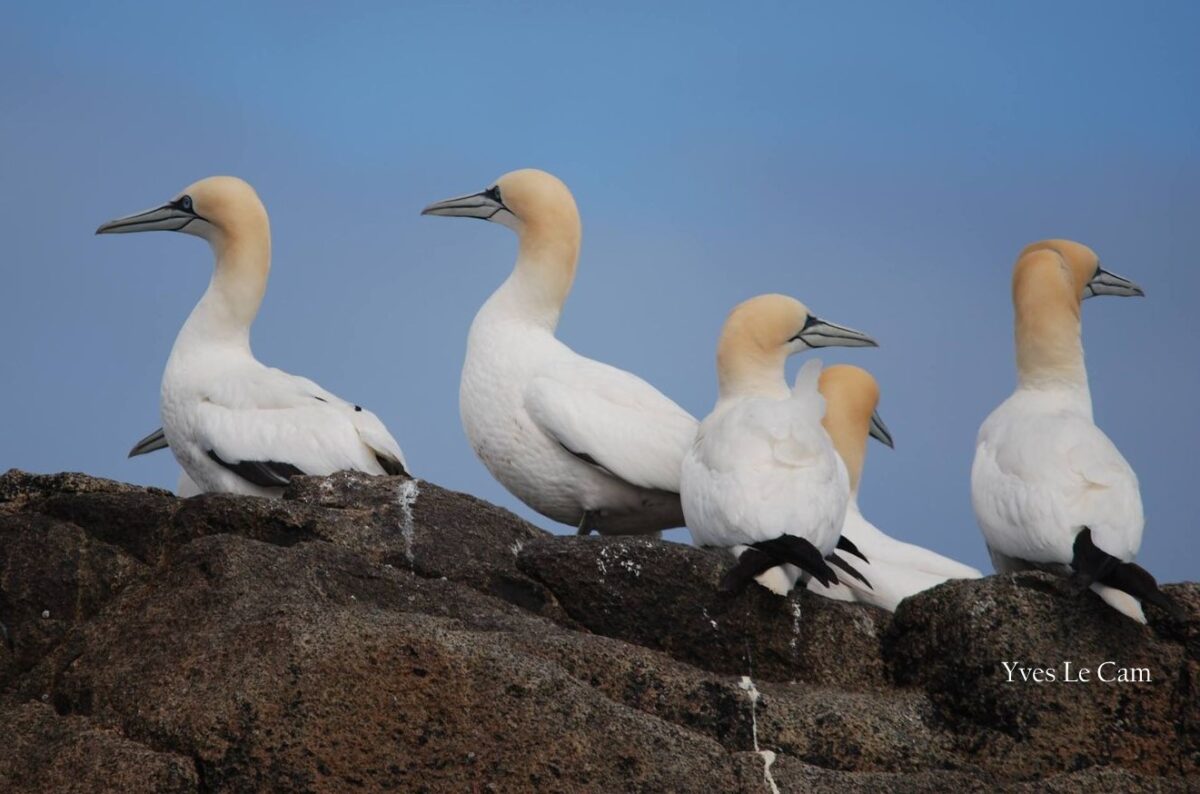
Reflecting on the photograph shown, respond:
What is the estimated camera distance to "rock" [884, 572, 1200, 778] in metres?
5.72

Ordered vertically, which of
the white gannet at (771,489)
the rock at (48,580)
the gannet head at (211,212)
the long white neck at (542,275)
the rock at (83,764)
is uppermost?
the gannet head at (211,212)

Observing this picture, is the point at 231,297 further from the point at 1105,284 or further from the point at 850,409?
the point at 1105,284

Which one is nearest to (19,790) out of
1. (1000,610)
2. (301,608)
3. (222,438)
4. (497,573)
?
(301,608)

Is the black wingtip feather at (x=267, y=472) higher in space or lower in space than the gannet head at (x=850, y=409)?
lower

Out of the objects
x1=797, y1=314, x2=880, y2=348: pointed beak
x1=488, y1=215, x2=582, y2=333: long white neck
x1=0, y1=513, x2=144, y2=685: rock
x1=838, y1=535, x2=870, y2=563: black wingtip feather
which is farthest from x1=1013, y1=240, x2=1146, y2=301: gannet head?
x1=0, y1=513, x2=144, y2=685: rock

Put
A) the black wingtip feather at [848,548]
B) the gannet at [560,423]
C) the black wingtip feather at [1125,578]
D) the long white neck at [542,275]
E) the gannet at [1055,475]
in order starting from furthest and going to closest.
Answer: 1. the long white neck at [542,275]
2. the gannet at [560,423]
3. the black wingtip feather at [848,548]
4. the gannet at [1055,475]
5. the black wingtip feather at [1125,578]

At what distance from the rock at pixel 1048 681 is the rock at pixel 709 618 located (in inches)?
9.1

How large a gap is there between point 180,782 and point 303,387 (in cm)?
443

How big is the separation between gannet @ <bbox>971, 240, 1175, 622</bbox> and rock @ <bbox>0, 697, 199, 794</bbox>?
294 cm

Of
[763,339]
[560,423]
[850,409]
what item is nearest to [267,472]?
[560,423]

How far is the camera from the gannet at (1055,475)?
21.4ft

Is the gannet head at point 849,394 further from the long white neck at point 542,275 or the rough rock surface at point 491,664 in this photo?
the rough rock surface at point 491,664

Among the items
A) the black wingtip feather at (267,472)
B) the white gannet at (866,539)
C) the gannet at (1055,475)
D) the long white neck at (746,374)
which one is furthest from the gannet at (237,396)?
the gannet at (1055,475)

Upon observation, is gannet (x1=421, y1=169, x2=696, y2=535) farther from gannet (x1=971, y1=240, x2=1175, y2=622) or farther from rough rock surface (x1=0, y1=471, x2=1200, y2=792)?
rough rock surface (x1=0, y1=471, x2=1200, y2=792)
